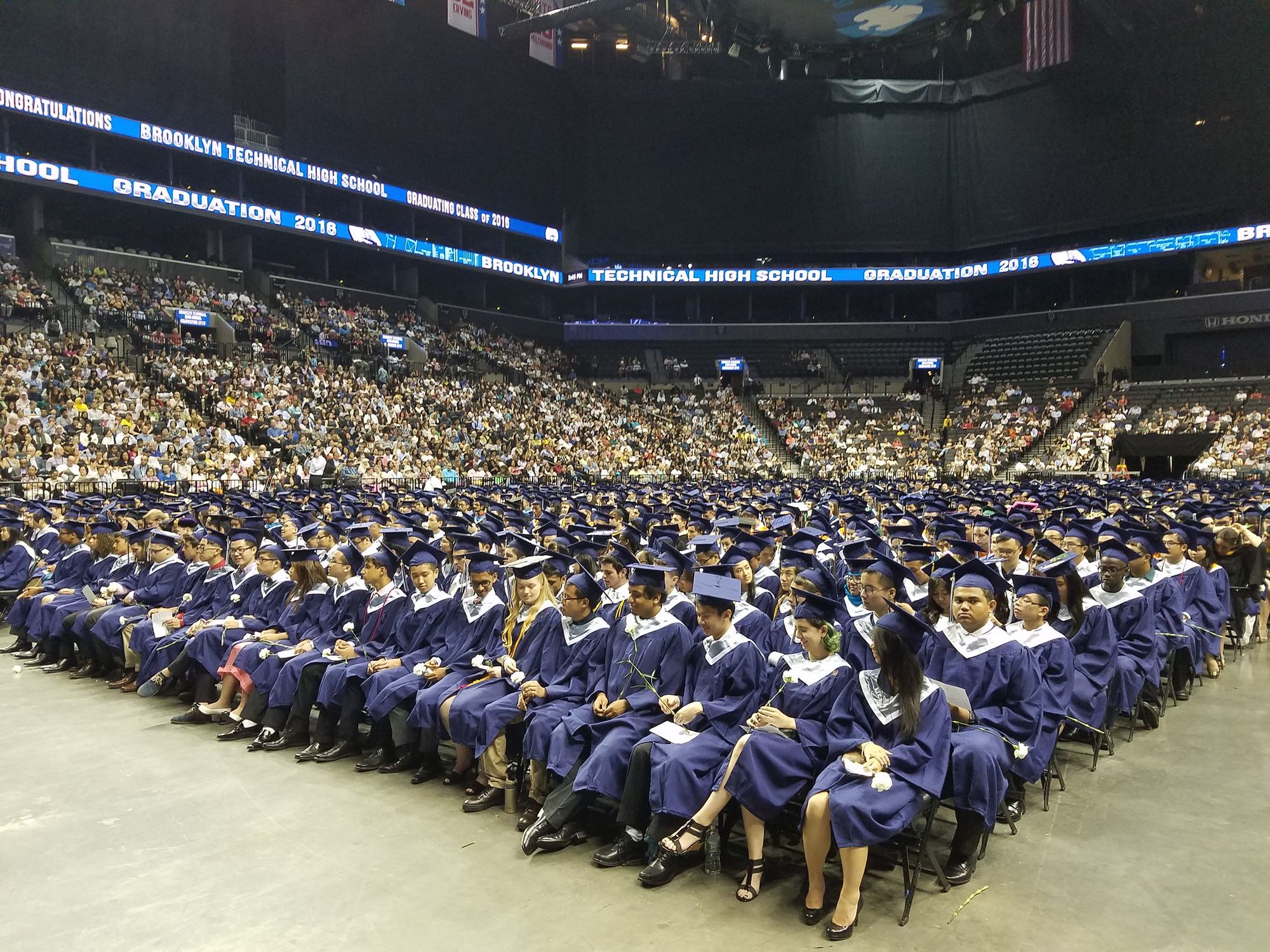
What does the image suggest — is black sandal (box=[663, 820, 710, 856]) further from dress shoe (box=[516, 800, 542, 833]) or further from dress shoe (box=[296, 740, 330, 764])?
Result: dress shoe (box=[296, 740, 330, 764])

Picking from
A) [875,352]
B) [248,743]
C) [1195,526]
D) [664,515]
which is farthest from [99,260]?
[875,352]

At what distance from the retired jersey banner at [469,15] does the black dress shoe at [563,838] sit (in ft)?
119

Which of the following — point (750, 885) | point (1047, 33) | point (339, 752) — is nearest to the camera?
point (750, 885)

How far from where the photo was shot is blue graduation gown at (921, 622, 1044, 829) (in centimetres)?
432

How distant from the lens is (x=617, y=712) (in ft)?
16.7

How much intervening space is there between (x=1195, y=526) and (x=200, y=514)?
1200 centimetres

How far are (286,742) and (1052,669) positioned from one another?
5166 mm

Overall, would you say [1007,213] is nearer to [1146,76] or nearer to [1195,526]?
[1146,76]

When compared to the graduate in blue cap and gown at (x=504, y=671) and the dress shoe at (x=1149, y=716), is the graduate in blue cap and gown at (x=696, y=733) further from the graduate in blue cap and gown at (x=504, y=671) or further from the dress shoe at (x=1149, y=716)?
the dress shoe at (x=1149, y=716)

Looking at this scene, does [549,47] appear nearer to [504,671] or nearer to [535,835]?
[504,671]

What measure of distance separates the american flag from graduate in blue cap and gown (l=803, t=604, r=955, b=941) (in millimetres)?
41134

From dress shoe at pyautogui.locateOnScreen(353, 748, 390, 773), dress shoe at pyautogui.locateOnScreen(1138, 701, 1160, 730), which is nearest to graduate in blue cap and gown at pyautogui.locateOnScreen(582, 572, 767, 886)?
dress shoe at pyautogui.locateOnScreen(353, 748, 390, 773)

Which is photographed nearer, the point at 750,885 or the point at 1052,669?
the point at 750,885

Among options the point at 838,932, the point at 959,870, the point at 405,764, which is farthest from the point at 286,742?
the point at 959,870
